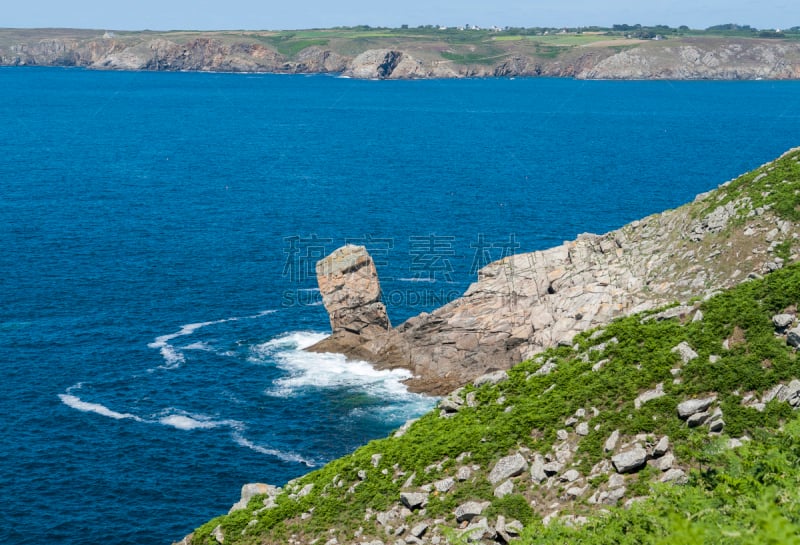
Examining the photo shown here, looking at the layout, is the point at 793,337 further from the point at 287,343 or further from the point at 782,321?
the point at 287,343

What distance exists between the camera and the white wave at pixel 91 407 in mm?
74875

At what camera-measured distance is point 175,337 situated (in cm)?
9238


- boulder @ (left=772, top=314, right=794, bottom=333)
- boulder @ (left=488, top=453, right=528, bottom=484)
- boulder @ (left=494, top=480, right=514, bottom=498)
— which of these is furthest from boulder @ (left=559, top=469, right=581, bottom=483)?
boulder @ (left=772, top=314, right=794, bottom=333)

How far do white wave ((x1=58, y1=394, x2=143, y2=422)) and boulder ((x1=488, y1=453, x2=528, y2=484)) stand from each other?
41.2 metres

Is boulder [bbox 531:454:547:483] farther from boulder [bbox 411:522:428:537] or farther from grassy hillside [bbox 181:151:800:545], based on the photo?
boulder [bbox 411:522:428:537]

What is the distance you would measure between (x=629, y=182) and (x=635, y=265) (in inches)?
3851

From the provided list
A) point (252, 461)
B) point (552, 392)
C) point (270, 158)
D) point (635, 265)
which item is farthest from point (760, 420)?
point (270, 158)

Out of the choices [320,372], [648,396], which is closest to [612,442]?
[648,396]

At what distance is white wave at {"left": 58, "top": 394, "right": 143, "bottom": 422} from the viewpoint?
7488cm

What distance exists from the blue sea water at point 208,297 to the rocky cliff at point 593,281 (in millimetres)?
4072

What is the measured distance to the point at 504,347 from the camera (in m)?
79.8

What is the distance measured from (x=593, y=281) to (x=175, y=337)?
41632 millimetres

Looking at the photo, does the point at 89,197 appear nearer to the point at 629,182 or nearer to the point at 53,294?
the point at 53,294

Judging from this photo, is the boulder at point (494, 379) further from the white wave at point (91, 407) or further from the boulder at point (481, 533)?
the white wave at point (91, 407)
